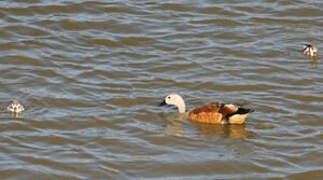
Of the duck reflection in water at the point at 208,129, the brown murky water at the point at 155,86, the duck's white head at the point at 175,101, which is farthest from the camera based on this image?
the duck's white head at the point at 175,101

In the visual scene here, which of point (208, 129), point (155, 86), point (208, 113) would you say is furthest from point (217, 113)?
point (155, 86)

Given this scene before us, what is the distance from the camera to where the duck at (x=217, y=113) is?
35.4 ft

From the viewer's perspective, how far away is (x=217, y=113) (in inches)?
432

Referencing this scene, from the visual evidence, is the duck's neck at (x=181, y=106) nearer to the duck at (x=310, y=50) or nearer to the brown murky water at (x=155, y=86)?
the brown murky water at (x=155, y=86)

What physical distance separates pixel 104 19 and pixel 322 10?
5007mm

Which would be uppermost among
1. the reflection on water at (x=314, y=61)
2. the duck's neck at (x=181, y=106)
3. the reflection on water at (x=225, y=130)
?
the reflection on water at (x=314, y=61)

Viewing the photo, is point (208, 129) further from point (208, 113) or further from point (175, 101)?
point (175, 101)

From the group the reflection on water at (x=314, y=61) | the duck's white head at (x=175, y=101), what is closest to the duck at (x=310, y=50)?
the reflection on water at (x=314, y=61)

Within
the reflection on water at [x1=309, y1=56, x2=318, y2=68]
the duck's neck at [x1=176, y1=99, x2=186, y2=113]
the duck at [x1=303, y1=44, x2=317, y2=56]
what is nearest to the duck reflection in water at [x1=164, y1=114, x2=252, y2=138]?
the duck's neck at [x1=176, y1=99, x2=186, y2=113]

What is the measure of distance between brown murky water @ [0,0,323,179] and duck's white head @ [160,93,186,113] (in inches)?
8.4

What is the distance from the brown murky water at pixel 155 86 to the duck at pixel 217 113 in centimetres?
15

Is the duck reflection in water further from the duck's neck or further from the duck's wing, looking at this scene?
the duck's neck

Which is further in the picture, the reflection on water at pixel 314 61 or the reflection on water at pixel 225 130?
the reflection on water at pixel 314 61

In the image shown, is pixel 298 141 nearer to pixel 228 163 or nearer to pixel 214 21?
pixel 228 163
